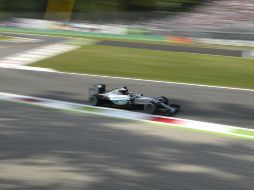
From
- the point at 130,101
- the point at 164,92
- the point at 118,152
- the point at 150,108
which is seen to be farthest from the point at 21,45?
the point at 118,152

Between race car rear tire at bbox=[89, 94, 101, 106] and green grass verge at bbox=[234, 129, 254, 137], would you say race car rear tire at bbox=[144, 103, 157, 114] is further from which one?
green grass verge at bbox=[234, 129, 254, 137]

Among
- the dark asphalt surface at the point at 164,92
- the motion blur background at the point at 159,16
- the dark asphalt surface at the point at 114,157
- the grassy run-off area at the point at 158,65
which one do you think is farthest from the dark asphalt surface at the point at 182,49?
the dark asphalt surface at the point at 114,157

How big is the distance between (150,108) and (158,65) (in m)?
7.49

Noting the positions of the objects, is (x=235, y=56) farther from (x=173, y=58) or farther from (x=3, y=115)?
(x=3, y=115)

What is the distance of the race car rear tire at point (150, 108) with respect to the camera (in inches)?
353

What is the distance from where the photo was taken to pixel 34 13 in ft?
114

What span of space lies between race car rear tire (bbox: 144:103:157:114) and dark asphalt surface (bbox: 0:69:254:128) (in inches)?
20.3

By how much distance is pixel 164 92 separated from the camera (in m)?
Answer: 11.5

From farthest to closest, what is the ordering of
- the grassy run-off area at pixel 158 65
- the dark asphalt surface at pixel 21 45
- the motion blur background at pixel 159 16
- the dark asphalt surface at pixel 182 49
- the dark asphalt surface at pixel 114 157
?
the motion blur background at pixel 159 16
the dark asphalt surface at pixel 182 49
the dark asphalt surface at pixel 21 45
the grassy run-off area at pixel 158 65
the dark asphalt surface at pixel 114 157

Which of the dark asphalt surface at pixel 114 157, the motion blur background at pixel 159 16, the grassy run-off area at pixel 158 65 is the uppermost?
the motion blur background at pixel 159 16

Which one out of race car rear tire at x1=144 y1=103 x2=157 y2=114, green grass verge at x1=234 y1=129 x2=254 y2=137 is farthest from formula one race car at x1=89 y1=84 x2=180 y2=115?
green grass verge at x1=234 y1=129 x2=254 y2=137

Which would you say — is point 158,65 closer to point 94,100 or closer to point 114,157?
point 94,100

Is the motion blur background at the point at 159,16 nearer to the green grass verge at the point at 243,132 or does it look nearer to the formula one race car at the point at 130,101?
the formula one race car at the point at 130,101

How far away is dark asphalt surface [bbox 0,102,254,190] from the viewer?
5.31 m
